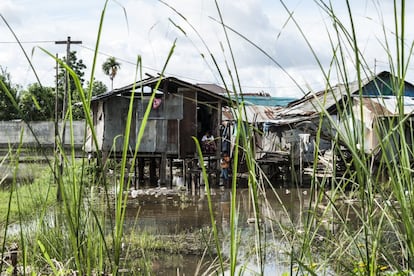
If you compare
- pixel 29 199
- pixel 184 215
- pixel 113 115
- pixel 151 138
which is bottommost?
pixel 184 215

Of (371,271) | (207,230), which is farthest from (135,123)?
(371,271)

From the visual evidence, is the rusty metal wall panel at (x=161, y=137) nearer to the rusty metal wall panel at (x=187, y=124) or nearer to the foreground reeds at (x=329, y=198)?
the rusty metal wall panel at (x=187, y=124)

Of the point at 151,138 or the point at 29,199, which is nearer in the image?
the point at 29,199

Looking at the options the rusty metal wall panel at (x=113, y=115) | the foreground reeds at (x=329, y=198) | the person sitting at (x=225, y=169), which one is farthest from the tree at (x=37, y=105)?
the person sitting at (x=225, y=169)

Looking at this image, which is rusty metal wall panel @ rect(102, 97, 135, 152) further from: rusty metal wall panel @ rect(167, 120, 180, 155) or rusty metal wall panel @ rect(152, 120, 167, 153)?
rusty metal wall panel @ rect(167, 120, 180, 155)

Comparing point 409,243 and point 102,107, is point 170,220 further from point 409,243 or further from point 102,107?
point 409,243

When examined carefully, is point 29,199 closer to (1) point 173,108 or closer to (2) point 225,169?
(1) point 173,108

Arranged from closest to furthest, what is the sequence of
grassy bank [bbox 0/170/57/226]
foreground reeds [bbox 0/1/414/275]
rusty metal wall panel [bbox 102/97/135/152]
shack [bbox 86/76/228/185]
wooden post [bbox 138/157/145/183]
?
foreground reeds [bbox 0/1/414/275] → grassy bank [bbox 0/170/57/226] → shack [bbox 86/76/228/185] → rusty metal wall panel [bbox 102/97/135/152] → wooden post [bbox 138/157/145/183]

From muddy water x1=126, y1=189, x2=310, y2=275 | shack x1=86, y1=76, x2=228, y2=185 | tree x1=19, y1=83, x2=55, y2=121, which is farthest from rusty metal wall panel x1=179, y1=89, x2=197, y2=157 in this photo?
tree x1=19, y1=83, x2=55, y2=121

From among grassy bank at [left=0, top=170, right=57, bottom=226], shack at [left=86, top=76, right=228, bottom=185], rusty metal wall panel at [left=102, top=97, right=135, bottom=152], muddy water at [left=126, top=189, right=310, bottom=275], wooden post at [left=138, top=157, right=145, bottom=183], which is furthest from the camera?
wooden post at [left=138, top=157, right=145, bottom=183]

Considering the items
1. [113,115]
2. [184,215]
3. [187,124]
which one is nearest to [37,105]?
[184,215]

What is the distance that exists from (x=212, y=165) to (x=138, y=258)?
14.1 m

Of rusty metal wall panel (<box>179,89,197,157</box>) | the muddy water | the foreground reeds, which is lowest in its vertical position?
the muddy water

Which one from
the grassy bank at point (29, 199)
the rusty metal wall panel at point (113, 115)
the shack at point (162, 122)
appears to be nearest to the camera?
the grassy bank at point (29, 199)
